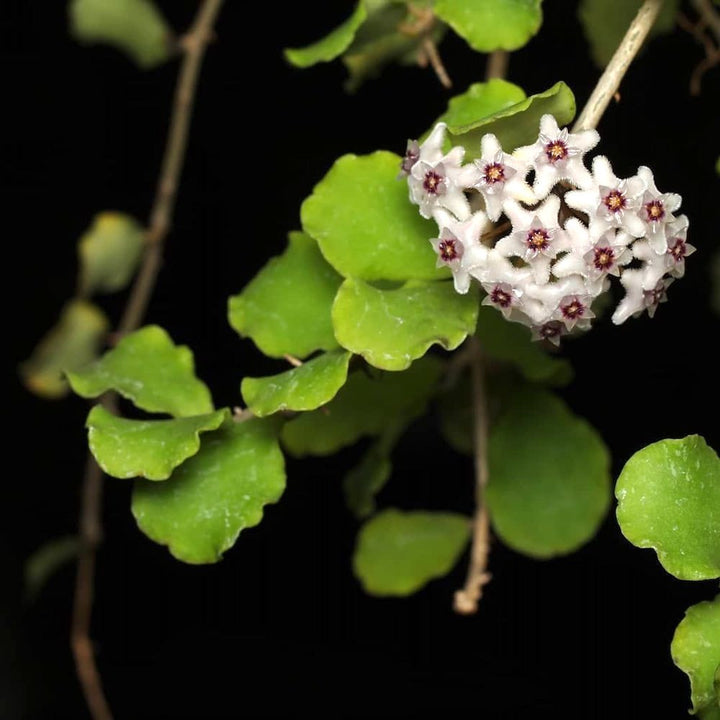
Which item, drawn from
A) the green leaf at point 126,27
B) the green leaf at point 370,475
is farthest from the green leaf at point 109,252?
the green leaf at point 370,475

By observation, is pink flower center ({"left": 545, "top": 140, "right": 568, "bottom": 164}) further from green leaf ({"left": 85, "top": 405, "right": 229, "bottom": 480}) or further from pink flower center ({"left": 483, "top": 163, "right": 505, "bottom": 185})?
green leaf ({"left": 85, "top": 405, "right": 229, "bottom": 480})

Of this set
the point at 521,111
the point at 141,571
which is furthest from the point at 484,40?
the point at 141,571

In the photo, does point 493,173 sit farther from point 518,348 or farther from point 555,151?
point 518,348

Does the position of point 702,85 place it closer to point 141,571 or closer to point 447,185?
point 447,185

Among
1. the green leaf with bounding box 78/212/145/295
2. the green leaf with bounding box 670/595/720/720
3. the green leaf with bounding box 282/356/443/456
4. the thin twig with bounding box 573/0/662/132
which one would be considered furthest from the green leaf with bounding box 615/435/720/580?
the green leaf with bounding box 78/212/145/295

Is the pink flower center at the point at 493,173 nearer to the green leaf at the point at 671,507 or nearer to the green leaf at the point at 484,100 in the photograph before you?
the green leaf at the point at 484,100

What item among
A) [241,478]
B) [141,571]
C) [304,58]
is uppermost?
[304,58]
